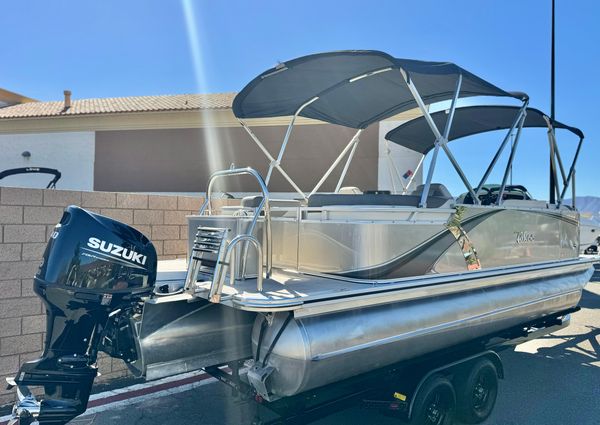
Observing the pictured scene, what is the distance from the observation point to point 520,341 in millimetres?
4176

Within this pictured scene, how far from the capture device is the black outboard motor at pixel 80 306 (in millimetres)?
2152

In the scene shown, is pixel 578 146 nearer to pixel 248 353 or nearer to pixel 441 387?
pixel 441 387

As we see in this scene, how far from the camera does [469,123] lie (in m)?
5.73

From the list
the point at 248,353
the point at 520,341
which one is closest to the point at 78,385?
the point at 248,353

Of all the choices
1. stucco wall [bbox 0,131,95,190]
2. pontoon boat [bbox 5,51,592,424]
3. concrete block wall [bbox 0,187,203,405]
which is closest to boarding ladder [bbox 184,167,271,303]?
pontoon boat [bbox 5,51,592,424]

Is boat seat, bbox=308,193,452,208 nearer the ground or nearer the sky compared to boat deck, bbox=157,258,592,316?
nearer the sky

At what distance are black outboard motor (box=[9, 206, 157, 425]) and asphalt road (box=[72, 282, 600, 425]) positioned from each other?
1225mm

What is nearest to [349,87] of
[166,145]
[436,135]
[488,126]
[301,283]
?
[436,135]

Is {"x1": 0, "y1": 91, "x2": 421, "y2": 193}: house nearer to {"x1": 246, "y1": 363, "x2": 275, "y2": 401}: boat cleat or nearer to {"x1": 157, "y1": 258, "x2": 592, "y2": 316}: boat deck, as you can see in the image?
{"x1": 157, "y1": 258, "x2": 592, "y2": 316}: boat deck

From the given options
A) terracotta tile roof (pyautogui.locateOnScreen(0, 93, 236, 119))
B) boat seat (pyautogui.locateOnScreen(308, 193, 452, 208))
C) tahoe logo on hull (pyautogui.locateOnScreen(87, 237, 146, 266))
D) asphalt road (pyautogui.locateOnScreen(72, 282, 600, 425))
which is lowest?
asphalt road (pyautogui.locateOnScreen(72, 282, 600, 425))

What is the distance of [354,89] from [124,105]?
1351cm

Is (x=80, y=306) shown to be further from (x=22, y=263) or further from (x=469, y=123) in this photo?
(x=469, y=123)

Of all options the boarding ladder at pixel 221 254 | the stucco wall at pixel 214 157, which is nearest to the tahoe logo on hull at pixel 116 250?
the boarding ladder at pixel 221 254

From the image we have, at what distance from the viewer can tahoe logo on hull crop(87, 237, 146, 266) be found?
2.37 metres
